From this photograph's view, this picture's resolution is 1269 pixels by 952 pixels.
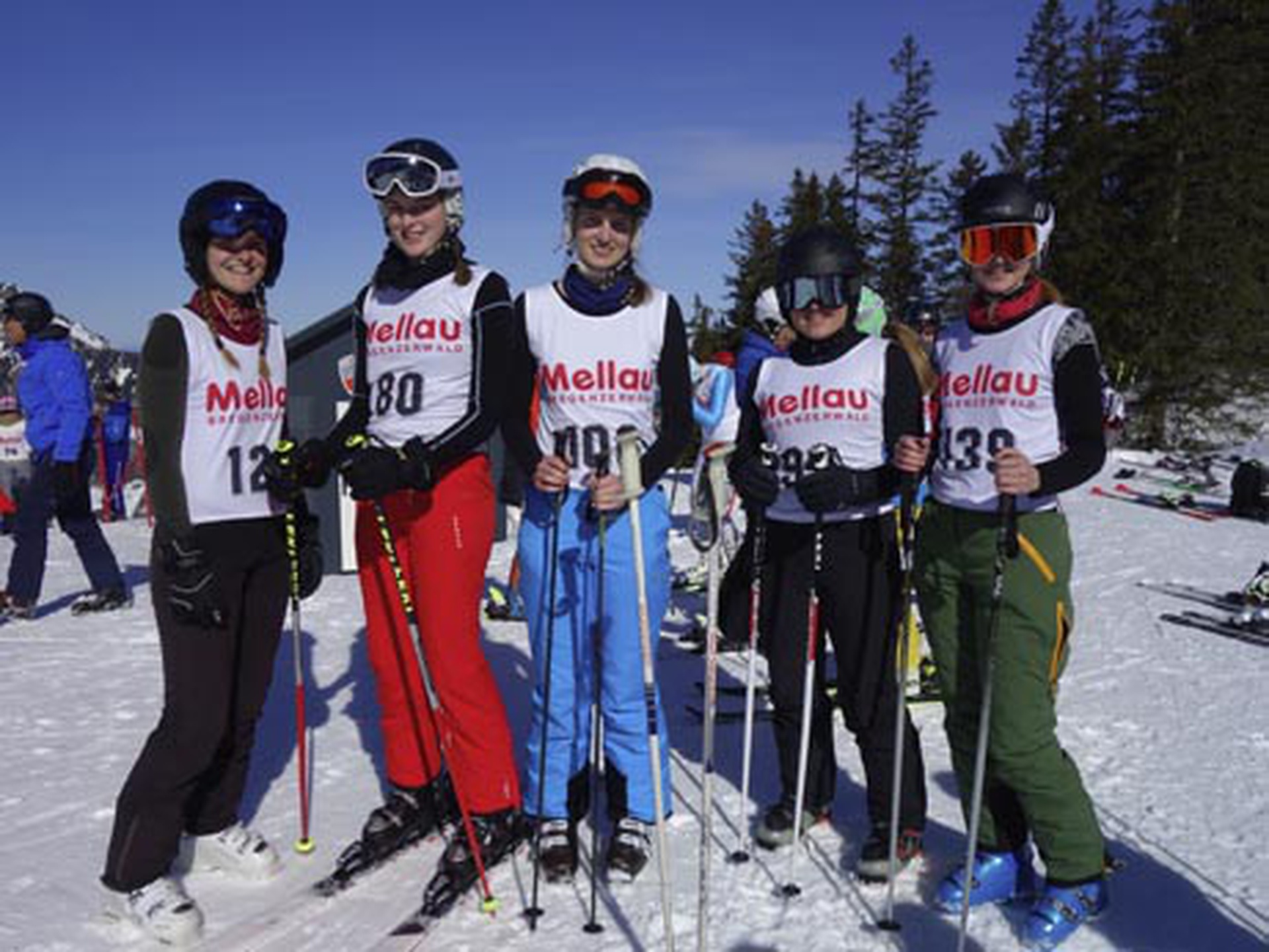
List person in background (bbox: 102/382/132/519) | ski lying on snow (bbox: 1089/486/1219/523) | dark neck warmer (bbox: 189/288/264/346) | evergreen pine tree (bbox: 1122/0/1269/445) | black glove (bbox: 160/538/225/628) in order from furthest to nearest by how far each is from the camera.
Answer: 1. evergreen pine tree (bbox: 1122/0/1269/445)
2. person in background (bbox: 102/382/132/519)
3. ski lying on snow (bbox: 1089/486/1219/523)
4. dark neck warmer (bbox: 189/288/264/346)
5. black glove (bbox: 160/538/225/628)

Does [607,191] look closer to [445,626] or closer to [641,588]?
[641,588]

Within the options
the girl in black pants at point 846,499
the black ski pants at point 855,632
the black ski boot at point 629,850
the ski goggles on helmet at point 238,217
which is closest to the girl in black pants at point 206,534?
the ski goggles on helmet at point 238,217

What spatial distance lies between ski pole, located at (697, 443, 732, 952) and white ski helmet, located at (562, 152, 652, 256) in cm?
118

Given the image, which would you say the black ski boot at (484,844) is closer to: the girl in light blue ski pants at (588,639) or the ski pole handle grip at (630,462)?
the girl in light blue ski pants at (588,639)

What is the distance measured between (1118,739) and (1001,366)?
354 cm

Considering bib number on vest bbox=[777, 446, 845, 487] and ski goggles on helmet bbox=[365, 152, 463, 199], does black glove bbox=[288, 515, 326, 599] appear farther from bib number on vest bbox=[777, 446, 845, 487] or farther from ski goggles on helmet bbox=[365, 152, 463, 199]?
bib number on vest bbox=[777, 446, 845, 487]

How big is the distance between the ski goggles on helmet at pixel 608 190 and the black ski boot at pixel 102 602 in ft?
26.0

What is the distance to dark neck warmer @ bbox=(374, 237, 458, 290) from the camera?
391 cm

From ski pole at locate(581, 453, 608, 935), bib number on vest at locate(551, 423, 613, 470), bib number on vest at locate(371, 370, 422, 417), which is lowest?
ski pole at locate(581, 453, 608, 935)

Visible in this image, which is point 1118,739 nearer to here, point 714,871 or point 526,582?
point 714,871

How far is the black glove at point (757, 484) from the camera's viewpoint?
3.96 m

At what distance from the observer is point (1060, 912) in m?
3.46

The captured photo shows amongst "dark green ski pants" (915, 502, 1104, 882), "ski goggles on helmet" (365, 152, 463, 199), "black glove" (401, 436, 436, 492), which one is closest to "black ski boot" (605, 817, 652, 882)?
"dark green ski pants" (915, 502, 1104, 882)

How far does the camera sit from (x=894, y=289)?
43844mm
